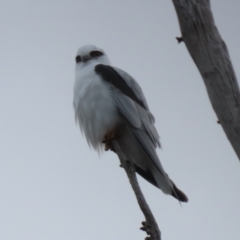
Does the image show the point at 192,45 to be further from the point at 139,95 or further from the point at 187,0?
the point at 139,95

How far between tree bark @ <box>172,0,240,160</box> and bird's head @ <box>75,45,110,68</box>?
95.2 inches

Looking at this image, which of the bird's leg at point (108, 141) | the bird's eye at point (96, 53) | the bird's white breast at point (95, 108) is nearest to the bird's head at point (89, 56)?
the bird's eye at point (96, 53)

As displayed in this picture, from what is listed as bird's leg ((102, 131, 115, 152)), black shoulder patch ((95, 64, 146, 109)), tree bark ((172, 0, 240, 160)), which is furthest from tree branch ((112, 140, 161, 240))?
black shoulder patch ((95, 64, 146, 109))

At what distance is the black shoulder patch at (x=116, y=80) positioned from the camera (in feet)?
17.1

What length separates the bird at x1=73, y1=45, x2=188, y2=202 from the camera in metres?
4.99

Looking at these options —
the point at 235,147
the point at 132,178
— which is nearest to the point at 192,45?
the point at 235,147

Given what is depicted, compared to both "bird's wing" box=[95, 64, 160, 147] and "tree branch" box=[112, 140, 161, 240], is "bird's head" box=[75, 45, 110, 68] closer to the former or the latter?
"bird's wing" box=[95, 64, 160, 147]

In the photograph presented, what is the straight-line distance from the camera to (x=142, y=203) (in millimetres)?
3311

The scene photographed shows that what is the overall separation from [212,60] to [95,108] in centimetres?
188

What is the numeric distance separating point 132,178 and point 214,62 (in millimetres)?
943

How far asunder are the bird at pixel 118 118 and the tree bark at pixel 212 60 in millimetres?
1627

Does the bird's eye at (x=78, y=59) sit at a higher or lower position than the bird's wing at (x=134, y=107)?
higher

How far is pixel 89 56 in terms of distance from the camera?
588 centimetres

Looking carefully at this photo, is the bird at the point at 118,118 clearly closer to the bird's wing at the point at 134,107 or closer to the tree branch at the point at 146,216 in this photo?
the bird's wing at the point at 134,107
